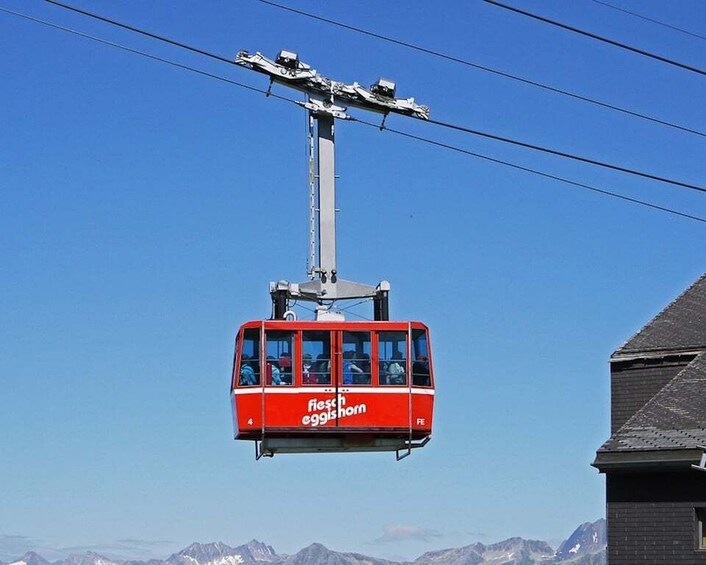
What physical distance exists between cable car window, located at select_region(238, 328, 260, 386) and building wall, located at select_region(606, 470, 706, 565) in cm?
914

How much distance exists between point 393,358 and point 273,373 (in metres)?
2.30

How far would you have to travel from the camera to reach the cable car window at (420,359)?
96.8ft

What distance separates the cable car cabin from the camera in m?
29.0

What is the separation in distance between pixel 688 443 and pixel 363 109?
9742 millimetres

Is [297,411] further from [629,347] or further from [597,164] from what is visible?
[629,347]

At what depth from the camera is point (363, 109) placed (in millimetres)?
31422

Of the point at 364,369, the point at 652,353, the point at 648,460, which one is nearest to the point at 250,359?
the point at 364,369

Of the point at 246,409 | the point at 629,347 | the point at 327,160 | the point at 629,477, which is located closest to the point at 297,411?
the point at 246,409

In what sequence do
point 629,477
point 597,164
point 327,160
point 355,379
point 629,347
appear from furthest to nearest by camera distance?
point 629,347
point 629,477
point 327,160
point 355,379
point 597,164

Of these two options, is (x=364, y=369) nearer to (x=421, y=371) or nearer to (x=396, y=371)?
(x=396, y=371)

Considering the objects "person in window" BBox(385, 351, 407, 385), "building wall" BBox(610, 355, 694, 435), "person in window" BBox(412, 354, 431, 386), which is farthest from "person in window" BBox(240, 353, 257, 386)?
"building wall" BBox(610, 355, 694, 435)

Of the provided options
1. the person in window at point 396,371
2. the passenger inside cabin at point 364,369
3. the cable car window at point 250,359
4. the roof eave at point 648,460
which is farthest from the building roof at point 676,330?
the cable car window at point 250,359

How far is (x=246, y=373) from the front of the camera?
96.2ft

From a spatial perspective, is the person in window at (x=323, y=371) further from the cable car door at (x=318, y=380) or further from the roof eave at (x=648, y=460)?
the roof eave at (x=648, y=460)
